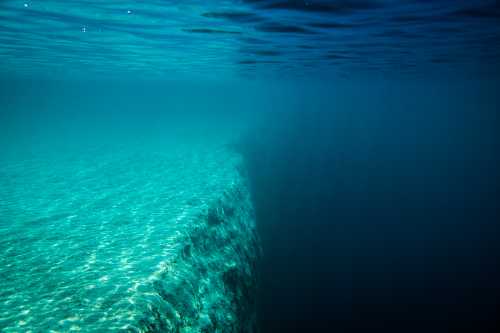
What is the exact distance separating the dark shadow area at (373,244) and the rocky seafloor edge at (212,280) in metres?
3.23

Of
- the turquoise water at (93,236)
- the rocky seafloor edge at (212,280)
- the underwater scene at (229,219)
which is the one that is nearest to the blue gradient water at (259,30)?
the underwater scene at (229,219)

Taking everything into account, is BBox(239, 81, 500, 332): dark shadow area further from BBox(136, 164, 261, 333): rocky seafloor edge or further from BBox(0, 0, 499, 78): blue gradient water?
BBox(0, 0, 499, 78): blue gradient water

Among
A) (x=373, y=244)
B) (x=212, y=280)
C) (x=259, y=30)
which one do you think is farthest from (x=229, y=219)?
(x=373, y=244)

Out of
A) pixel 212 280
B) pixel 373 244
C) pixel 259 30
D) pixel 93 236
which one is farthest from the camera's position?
pixel 373 244

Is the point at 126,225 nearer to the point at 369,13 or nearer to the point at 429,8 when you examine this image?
the point at 369,13

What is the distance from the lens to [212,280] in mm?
9953

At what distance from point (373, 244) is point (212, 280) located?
14.7 meters

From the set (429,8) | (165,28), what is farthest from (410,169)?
(165,28)

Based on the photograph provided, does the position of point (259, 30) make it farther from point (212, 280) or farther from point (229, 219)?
point (212, 280)

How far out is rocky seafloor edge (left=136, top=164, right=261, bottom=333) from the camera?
764 cm

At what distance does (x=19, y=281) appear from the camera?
8.16 metres

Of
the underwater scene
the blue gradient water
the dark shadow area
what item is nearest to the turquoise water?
the underwater scene

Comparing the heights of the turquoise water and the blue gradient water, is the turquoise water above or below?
below

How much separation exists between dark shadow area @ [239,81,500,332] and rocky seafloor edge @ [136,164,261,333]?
3.23 m
